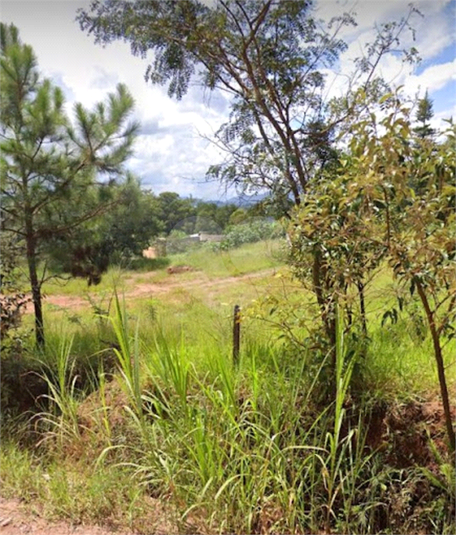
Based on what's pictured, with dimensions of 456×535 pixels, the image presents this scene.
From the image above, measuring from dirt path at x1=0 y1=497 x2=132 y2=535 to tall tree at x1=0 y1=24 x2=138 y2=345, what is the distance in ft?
4.79

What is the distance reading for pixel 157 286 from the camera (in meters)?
2.81

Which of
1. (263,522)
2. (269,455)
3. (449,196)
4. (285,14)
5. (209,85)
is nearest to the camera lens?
(449,196)

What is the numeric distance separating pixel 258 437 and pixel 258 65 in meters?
1.74

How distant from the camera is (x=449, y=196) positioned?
955 millimetres

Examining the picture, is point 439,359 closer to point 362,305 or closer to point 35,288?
point 362,305

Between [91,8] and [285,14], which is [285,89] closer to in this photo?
[285,14]

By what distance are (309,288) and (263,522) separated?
833 mm

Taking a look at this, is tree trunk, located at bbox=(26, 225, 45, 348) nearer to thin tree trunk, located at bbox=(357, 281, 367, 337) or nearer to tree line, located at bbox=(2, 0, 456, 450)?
tree line, located at bbox=(2, 0, 456, 450)

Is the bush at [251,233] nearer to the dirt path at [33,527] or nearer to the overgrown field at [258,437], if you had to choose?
the overgrown field at [258,437]

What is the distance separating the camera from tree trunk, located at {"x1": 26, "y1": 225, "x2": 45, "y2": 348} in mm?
2531

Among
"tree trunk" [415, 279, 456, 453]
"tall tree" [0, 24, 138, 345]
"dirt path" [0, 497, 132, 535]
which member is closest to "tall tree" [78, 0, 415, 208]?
"tall tree" [0, 24, 138, 345]

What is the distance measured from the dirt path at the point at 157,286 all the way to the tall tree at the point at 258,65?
0.76 m

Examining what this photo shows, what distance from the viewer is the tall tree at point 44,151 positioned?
2.20 metres

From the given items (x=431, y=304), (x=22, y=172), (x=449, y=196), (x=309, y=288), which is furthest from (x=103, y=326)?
(x=449, y=196)
